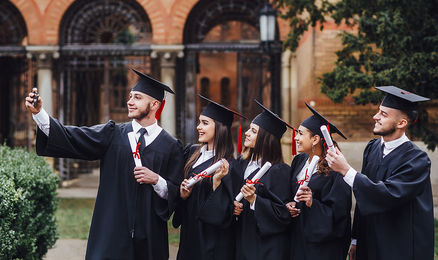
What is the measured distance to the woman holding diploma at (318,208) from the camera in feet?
12.7

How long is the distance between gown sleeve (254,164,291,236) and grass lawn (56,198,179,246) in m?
3.89

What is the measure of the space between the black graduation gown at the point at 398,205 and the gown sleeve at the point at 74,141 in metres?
2.05

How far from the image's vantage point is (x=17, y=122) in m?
15.1

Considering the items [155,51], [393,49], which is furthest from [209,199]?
[155,51]

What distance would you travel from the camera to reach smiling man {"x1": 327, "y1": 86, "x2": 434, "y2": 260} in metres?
3.52

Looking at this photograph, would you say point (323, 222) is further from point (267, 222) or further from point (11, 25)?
point (11, 25)

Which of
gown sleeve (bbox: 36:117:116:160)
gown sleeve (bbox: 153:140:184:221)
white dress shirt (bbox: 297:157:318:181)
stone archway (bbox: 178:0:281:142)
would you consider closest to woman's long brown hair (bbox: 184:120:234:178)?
gown sleeve (bbox: 153:140:184:221)

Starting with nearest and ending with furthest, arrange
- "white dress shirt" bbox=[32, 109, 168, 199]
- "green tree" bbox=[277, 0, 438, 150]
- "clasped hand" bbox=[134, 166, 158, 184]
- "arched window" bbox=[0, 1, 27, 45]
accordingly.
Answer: "white dress shirt" bbox=[32, 109, 168, 199]
"clasped hand" bbox=[134, 166, 158, 184]
"green tree" bbox=[277, 0, 438, 150]
"arched window" bbox=[0, 1, 27, 45]

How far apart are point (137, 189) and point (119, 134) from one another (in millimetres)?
500

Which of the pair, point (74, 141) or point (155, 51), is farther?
point (155, 51)

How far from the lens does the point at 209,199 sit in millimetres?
4141

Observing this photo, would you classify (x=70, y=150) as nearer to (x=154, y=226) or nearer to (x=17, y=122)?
(x=154, y=226)

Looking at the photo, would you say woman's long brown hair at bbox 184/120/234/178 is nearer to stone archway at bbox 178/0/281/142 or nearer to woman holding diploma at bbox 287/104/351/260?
woman holding diploma at bbox 287/104/351/260

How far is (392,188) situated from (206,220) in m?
1.52
